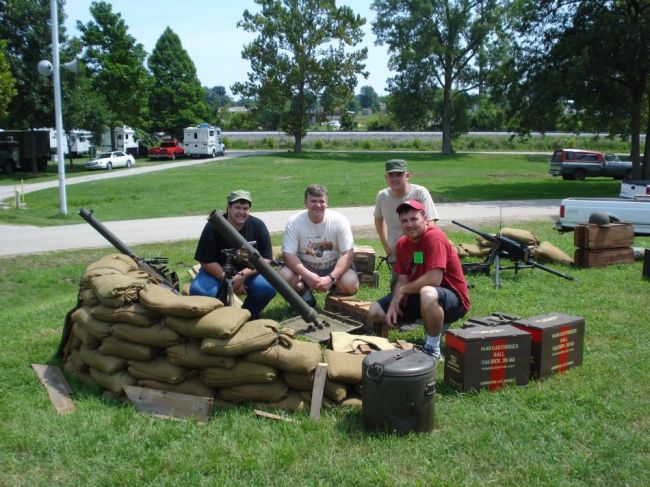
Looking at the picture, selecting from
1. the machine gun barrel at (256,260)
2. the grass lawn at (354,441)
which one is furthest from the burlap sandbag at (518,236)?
the machine gun barrel at (256,260)

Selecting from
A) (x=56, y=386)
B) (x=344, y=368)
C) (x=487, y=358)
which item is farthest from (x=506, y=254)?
(x=56, y=386)

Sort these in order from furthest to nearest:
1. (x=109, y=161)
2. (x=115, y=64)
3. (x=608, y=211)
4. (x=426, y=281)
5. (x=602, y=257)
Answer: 1. (x=115, y=64)
2. (x=109, y=161)
3. (x=608, y=211)
4. (x=602, y=257)
5. (x=426, y=281)

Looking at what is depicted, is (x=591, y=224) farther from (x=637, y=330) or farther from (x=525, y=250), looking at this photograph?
(x=637, y=330)

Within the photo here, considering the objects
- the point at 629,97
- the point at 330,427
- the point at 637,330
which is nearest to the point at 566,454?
the point at 330,427

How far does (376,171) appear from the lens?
35.4 metres

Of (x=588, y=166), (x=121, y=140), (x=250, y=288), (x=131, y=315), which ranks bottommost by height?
(x=250, y=288)

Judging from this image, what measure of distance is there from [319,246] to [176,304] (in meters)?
2.56

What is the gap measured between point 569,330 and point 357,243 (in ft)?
25.2

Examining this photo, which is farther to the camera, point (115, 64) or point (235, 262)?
point (115, 64)

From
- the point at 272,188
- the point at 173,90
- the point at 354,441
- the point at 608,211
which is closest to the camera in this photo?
the point at 354,441

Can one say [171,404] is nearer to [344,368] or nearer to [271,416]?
[271,416]

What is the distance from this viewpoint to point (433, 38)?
166 ft

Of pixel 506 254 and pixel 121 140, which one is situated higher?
pixel 121 140

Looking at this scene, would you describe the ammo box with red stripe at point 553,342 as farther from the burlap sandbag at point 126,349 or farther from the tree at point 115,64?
the tree at point 115,64
